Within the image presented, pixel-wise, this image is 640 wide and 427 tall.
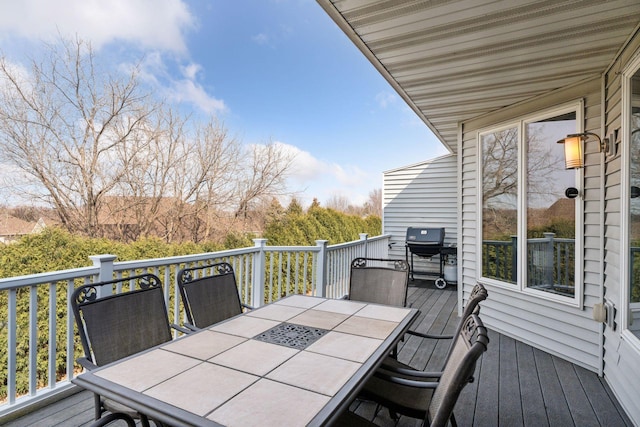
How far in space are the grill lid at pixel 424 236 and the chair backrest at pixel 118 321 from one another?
19.0 feet

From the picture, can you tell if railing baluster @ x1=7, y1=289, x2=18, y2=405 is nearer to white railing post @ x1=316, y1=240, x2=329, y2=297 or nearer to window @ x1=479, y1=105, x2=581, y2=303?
white railing post @ x1=316, y1=240, x2=329, y2=297

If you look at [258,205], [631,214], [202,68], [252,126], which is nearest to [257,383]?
[631,214]

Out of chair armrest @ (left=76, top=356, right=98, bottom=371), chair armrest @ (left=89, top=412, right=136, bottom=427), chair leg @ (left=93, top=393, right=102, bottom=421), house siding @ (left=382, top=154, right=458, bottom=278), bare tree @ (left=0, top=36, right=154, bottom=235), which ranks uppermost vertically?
bare tree @ (left=0, top=36, right=154, bottom=235)

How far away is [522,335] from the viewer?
3.87 meters

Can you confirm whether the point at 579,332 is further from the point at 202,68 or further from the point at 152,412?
the point at 202,68

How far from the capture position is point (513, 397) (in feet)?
8.70

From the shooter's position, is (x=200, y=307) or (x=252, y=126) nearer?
(x=200, y=307)

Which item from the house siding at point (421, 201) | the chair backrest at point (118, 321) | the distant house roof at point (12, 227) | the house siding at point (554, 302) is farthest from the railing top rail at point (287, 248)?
the distant house roof at point (12, 227)

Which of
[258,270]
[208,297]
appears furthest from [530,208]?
[208,297]

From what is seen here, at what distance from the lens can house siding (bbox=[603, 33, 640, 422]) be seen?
7.84ft

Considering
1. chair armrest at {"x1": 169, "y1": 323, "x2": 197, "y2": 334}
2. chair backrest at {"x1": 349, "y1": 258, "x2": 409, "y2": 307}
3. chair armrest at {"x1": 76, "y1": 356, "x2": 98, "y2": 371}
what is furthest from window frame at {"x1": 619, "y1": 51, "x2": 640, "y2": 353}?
chair armrest at {"x1": 76, "y1": 356, "x2": 98, "y2": 371}

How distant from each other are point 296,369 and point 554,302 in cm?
325

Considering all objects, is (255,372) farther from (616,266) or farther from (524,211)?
(524,211)

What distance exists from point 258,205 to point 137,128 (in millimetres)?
4096
